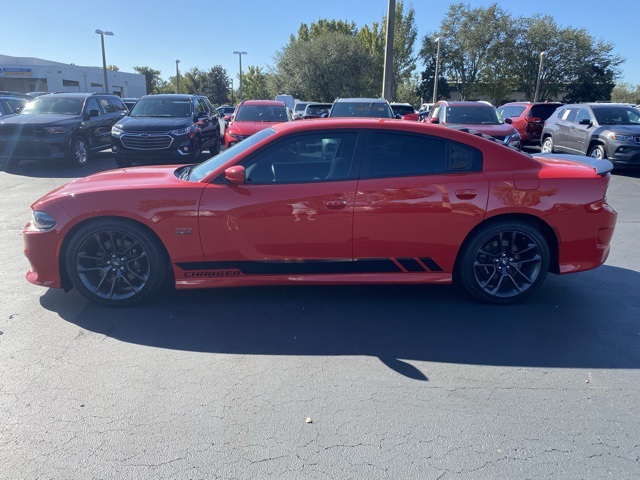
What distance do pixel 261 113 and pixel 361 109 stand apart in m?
2.73

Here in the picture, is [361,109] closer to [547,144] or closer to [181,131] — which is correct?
[181,131]

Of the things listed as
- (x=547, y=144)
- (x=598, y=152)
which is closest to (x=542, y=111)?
(x=547, y=144)

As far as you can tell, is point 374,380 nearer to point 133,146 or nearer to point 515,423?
point 515,423

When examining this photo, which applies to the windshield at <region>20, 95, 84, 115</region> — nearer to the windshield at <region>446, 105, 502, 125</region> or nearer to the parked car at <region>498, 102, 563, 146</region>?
the windshield at <region>446, 105, 502, 125</region>

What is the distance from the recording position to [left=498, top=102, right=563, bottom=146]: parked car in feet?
57.2

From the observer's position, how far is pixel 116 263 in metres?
4.36

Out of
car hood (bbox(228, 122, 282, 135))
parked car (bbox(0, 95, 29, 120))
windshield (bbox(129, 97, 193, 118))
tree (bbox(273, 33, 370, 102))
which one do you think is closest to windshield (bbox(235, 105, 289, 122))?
car hood (bbox(228, 122, 282, 135))

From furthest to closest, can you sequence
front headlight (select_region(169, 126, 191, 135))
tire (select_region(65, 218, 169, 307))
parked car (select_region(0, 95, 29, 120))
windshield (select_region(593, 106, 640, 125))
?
parked car (select_region(0, 95, 29, 120)) < windshield (select_region(593, 106, 640, 125)) < front headlight (select_region(169, 126, 191, 135)) < tire (select_region(65, 218, 169, 307))

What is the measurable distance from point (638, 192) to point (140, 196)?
1024 cm

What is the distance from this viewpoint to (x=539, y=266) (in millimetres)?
4527

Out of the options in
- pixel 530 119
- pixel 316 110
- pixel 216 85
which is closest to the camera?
pixel 530 119

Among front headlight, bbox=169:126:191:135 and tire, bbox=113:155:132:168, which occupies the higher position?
front headlight, bbox=169:126:191:135

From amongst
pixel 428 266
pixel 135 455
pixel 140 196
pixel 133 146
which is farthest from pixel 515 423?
pixel 133 146

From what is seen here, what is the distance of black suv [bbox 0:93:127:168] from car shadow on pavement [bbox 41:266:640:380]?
29.9ft
